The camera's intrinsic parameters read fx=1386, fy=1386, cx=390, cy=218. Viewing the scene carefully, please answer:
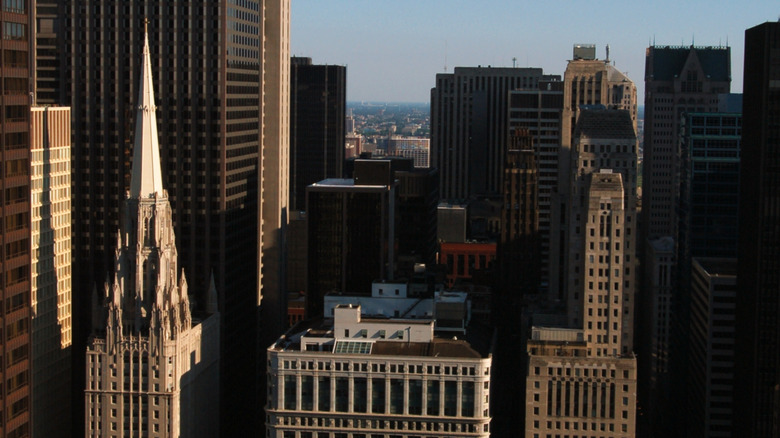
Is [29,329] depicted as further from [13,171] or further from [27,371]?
[13,171]

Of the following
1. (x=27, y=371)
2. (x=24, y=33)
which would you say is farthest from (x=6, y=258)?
(x=24, y=33)

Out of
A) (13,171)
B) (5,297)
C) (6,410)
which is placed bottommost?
Result: (6,410)

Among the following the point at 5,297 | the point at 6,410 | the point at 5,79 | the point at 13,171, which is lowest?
the point at 6,410

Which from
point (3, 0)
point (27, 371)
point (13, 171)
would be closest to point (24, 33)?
point (3, 0)

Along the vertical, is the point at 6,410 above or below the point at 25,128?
below

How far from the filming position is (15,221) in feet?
468

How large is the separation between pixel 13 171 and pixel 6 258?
9128 millimetres

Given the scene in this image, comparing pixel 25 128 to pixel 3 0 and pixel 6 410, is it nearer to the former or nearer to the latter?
pixel 3 0

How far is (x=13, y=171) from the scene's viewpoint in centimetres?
14275

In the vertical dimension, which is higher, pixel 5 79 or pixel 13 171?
pixel 5 79

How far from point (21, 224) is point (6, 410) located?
19193mm

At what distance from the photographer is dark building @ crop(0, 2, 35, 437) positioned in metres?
140

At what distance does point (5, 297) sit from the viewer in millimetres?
140250

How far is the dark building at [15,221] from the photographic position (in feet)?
461
